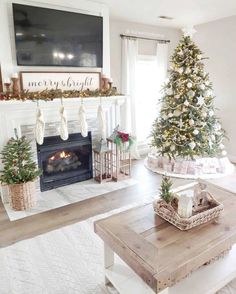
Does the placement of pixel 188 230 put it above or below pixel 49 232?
above

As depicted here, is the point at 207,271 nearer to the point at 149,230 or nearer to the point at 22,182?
the point at 149,230

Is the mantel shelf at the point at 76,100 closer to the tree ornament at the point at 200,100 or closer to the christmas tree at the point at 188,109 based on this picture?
the christmas tree at the point at 188,109

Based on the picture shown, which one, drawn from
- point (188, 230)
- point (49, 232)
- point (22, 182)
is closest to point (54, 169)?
point (22, 182)

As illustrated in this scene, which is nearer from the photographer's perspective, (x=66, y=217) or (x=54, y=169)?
(x=66, y=217)

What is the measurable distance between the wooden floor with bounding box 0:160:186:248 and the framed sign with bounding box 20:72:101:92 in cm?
159

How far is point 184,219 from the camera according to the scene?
167cm

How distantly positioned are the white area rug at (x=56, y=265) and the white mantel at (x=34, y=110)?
139cm

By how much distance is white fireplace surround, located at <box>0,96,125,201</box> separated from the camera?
312cm

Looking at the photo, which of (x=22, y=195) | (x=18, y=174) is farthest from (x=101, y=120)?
(x=22, y=195)

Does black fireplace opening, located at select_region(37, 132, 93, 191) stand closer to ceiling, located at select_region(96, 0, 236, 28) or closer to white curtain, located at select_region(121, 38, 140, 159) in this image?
white curtain, located at select_region(121, 38, 140, 159)

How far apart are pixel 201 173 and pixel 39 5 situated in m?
3.35

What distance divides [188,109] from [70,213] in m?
2.32

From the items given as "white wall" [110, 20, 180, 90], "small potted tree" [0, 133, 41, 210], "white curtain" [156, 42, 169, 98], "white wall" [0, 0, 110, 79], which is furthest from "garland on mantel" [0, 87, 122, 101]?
"white curtain" [156, 42, 169, 98]

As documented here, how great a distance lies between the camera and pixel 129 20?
14.6ft
